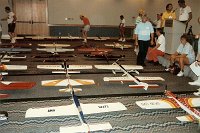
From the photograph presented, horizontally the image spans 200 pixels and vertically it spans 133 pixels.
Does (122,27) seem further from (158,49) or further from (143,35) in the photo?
(143,35)

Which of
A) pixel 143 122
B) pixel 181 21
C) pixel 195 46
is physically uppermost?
pixel 181 21

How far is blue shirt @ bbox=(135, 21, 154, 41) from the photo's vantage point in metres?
8.47

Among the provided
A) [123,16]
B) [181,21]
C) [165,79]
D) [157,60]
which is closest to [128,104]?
[165,79]

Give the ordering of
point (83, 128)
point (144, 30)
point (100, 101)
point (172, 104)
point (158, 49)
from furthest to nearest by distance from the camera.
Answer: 1. point (158, 49)
2. point (144, 30)
3. point (100, 101)
4. point (172, 104)
5. point (83, 128)

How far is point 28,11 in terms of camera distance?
18.9 metres

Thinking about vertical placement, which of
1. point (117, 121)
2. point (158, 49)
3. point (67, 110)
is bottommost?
point (117, 121)

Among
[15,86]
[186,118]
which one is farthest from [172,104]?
[15,86]

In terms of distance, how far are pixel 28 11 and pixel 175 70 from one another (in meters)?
14.4

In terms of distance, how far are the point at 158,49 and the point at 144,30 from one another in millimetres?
1023

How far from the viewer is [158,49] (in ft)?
29.7

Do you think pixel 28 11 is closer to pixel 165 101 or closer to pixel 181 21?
pixel 181 21

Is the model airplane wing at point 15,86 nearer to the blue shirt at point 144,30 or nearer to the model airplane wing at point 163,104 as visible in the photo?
the model airplane wing at point 163,104

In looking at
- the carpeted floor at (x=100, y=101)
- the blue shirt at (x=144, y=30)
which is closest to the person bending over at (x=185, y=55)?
the carpeted floor at (x=100, y=101)

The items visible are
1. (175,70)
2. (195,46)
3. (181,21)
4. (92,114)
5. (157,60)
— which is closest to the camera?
(92,114)
